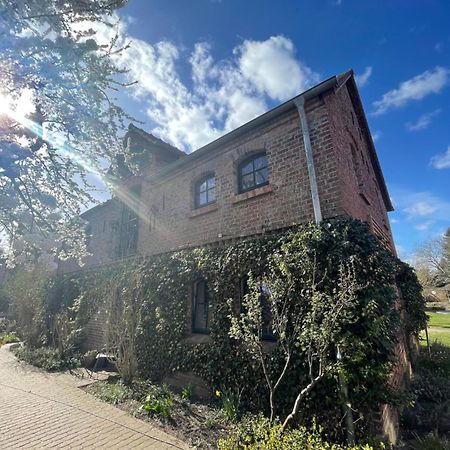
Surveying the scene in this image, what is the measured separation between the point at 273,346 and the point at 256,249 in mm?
1960

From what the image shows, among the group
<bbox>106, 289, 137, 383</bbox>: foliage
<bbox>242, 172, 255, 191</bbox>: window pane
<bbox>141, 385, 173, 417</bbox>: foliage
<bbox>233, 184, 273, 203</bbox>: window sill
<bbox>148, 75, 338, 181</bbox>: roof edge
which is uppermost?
<bbox>148, 75, 338, 181</bbox>: roof edge

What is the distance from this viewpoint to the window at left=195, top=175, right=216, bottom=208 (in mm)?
8008

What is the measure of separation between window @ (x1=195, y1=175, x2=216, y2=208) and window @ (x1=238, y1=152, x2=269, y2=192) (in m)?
1.06

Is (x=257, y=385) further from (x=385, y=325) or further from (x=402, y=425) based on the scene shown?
(x=402, y=425)

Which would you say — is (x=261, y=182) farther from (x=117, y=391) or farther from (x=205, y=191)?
(x=117, y=391)

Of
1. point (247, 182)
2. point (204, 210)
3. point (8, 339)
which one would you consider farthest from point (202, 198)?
point (8, 339)

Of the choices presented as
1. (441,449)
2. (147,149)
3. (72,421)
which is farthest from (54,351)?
(441,449)

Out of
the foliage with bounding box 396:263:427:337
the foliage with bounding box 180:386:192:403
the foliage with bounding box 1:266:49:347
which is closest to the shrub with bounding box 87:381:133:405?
the foliage with bounding box 180:386:192:403

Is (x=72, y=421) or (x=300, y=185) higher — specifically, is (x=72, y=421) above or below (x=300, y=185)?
below

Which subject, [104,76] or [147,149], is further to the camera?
[147,149]

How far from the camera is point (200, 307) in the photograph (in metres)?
7.11

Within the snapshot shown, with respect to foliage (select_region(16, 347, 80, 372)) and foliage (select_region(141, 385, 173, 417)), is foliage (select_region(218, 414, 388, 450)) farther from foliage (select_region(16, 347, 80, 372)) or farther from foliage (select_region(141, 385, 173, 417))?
foliage (select_region(16, 347, 80, 372))

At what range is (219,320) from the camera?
598cm

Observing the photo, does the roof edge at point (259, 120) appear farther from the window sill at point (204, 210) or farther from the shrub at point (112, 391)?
the shrub at point (112, 391)
